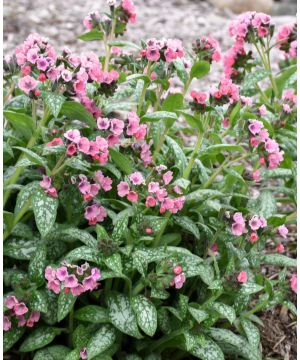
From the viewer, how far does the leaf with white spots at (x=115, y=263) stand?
218 centimetres

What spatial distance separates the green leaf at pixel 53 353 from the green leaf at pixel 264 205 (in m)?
1.01

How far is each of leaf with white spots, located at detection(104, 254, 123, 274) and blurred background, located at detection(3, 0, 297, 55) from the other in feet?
12.0

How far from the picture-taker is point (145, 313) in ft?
7.44

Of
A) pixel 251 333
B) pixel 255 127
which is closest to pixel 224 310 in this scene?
pixel 251 333

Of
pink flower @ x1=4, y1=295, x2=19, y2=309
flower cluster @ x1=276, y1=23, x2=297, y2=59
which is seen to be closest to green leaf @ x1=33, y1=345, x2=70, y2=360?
pink flower @ x1=4, y1=295, x2=19, y2=309

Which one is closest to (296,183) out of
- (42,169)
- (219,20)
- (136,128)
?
(136,128)

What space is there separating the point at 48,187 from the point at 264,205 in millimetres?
1060

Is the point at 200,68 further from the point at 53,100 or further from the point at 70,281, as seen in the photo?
the point at 70,281

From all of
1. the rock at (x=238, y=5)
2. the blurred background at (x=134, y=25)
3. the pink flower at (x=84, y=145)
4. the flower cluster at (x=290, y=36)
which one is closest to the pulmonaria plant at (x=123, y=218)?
the pink flower at (x=84, y=145)

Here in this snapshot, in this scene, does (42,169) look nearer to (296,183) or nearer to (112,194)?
(112,194)

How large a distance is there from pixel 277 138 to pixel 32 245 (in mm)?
1272

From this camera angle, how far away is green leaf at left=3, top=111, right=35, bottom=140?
2.41 meters

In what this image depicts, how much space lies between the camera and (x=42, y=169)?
255 cm

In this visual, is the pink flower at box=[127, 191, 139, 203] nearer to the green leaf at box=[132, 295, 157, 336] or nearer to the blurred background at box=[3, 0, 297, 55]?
the green leaf at box=[132, 295, 157, 336]
